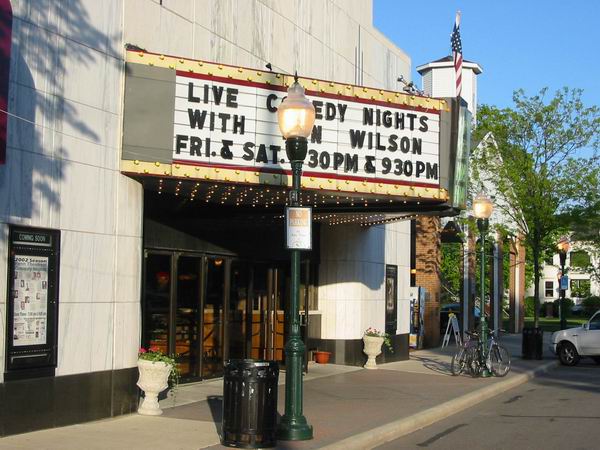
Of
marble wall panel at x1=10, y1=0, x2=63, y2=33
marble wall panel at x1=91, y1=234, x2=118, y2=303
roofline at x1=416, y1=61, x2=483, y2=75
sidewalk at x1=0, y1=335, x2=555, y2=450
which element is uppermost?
roofline at x1=416, y1=61, x2=483, y2=75

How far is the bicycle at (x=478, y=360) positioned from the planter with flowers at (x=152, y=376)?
9.07m

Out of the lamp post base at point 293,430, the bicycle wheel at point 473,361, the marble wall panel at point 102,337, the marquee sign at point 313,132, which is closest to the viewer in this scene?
the lamp post base at point 293,430

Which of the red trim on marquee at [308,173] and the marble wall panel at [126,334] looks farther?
the red trim on marquee at [308,173]

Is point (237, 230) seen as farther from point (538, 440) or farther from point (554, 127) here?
point (554, 127)

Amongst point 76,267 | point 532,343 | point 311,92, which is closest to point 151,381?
point 76,267

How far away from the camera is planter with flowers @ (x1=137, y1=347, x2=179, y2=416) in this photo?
1325 cm

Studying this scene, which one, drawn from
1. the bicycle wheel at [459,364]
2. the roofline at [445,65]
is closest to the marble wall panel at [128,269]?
the bicycle wheel at [459,364]

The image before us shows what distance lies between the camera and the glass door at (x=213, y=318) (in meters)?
17.6

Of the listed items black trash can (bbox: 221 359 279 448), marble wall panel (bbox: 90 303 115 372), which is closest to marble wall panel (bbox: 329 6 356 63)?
marble wall panel (bbox: 90 303 115 372)

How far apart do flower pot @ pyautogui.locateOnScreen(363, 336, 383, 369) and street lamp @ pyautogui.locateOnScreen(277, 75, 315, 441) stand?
429 inches

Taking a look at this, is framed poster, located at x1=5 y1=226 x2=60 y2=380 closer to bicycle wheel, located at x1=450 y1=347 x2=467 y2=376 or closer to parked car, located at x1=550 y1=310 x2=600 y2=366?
bicycle wheel, located at x1=450 y1=347 x2=467 y2=376

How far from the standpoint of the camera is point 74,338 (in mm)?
12305

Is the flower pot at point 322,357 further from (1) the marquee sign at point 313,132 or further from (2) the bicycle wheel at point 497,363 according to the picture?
(1) the marquee sign at point 313,132

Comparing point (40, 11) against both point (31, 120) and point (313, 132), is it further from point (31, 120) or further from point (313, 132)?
point (313, 132)
